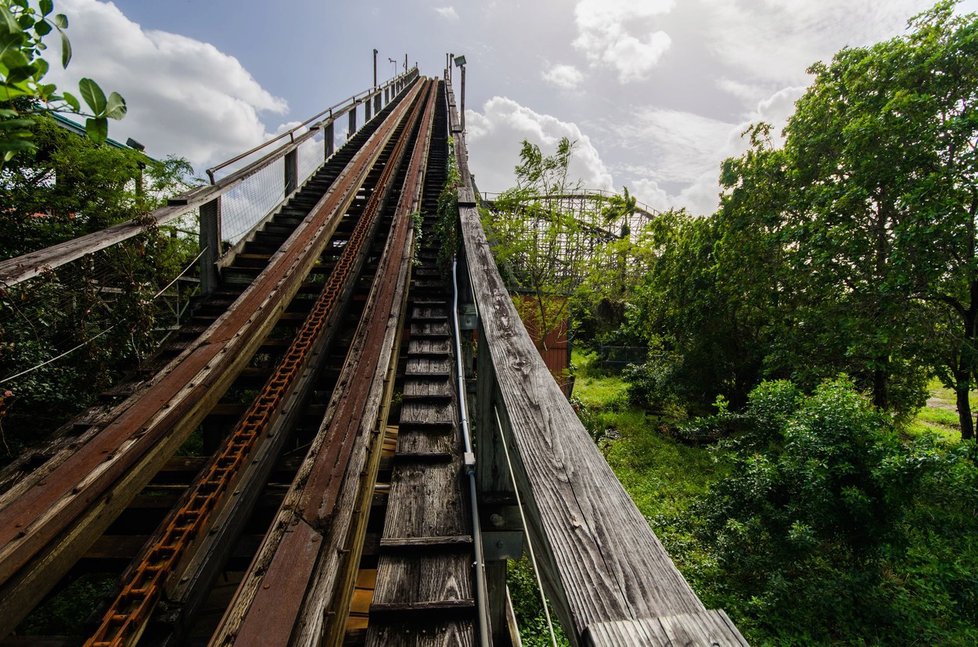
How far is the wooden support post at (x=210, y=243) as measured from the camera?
383 centimetres

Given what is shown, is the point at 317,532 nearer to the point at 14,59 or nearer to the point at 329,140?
the point at 14,59

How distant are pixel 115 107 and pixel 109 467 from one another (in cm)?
159

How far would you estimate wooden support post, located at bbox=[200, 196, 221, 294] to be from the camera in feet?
12.6

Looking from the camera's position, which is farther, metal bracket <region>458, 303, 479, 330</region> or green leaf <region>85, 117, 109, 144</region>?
metal bracket <region>458, 303, 479, 330</region>

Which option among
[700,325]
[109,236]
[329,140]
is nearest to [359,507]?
[109,236]

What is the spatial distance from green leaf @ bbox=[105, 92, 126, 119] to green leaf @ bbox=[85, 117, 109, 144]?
0.06 feet

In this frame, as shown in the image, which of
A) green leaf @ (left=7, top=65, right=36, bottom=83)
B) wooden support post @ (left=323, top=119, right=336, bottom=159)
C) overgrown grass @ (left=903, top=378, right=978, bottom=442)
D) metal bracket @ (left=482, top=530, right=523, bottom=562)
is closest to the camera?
green leaf @ (left=7, top=65, right=36, bottom=83)

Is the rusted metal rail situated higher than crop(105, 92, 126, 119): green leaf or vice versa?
crop(105, 92, 126, 119): green leaf

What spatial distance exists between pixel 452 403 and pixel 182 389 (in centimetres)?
143

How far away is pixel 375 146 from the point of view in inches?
338

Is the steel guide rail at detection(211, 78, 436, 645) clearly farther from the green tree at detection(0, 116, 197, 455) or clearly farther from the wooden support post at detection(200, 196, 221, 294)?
the wooden support post at detection(200, 196, 221, 294)

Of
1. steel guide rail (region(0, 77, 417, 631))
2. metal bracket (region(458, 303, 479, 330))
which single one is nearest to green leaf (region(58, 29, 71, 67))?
steel guide rail (region(0, 77, 417, 631))

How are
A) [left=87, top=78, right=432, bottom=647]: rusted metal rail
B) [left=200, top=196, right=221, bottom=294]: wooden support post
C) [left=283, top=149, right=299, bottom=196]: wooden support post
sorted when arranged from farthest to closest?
[left=283, top=149, right=299, bottom=196]: wooden support post → [left=200, top=196, right=221, bottom=294]: wooden support post → [left=87, top=78, right=432, bottom=647]: rusted metal rail

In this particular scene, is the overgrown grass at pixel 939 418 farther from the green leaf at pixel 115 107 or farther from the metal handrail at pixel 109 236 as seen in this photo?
the metal handrail at pixel 109 236
